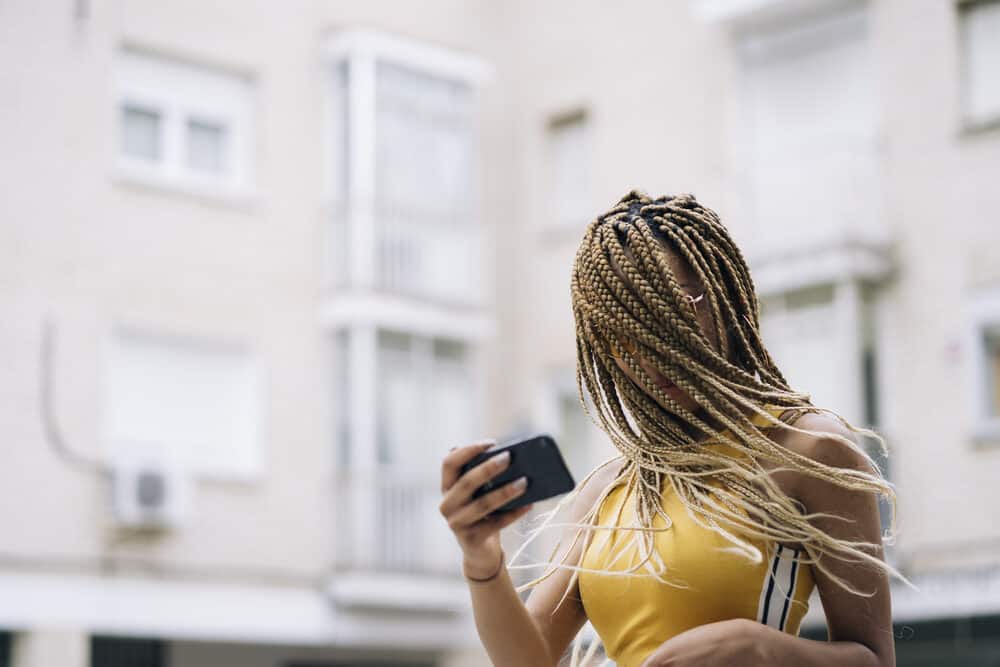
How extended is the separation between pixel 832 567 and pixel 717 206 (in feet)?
50.9

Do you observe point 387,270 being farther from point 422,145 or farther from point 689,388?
point 689,388

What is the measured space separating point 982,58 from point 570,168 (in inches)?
202

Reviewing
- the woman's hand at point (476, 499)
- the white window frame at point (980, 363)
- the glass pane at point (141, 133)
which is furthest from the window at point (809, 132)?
the woman's hand at point (476, 499)

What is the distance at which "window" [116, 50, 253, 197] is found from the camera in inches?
674

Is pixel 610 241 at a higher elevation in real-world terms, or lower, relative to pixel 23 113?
lower

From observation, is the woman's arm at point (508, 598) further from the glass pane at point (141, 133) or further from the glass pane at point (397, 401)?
the glass pane at point (397, 401)

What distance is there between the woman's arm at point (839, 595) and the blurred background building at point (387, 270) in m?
12.7

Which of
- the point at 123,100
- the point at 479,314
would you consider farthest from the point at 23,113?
the point at 479,314

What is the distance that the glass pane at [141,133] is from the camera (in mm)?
17125

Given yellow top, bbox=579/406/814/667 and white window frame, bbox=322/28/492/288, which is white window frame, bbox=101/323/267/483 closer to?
white window frame, bbox=322/28/492/288

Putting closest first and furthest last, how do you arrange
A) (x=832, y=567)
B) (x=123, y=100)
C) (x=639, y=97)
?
(x=832, y=567)
(x=123, y=100)
(x=639, y=97)

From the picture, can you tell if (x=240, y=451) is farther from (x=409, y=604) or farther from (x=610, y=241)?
(x=610, y=241)

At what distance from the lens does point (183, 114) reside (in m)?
17.4

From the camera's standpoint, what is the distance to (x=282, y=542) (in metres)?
17.5
